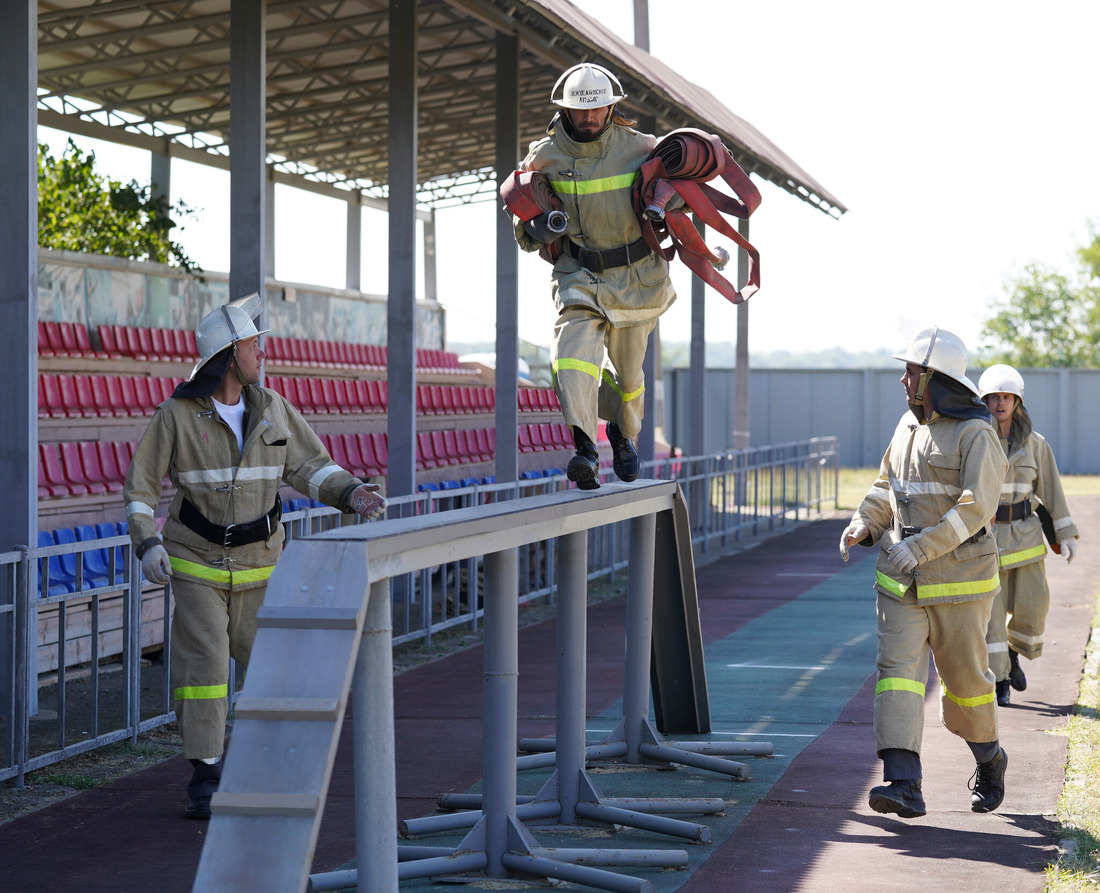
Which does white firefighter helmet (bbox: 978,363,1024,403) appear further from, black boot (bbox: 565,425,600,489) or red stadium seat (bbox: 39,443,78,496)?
red stadium seat (bbox: 39,443,78,496)

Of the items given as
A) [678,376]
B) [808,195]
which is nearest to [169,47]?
[808,195]

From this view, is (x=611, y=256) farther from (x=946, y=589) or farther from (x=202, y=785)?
(x=202, y=785)

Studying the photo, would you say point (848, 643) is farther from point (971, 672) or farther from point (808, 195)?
point (808, 195)

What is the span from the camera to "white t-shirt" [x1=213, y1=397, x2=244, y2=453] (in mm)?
5739

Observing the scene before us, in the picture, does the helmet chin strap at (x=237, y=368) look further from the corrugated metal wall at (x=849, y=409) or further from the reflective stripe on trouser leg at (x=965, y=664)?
the corrugated metal wall at (x=849, y=409)

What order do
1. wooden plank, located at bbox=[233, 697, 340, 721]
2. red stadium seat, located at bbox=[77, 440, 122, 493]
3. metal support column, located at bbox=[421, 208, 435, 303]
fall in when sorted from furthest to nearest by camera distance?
metal support column, located at bbox=[421, 208, 435, 303], red stadium seat, located at bbox=[77, 440, 122, 493], wooden plank, located at bbox=[233, 697, 340, 721]

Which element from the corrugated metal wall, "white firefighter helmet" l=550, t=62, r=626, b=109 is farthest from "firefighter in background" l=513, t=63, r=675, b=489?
the corrugated metal wall

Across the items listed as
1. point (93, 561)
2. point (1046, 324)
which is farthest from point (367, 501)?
point (1046, 324)

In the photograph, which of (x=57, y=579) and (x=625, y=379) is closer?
(x=625, y=379)

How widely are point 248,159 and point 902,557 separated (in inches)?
224

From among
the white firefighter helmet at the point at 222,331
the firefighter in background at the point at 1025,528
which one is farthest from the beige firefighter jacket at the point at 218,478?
the firefighter in background at the point at 1025,528

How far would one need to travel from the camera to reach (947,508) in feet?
19.1

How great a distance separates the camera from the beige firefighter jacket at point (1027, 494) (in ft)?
26.9

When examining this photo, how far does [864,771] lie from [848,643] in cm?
419
